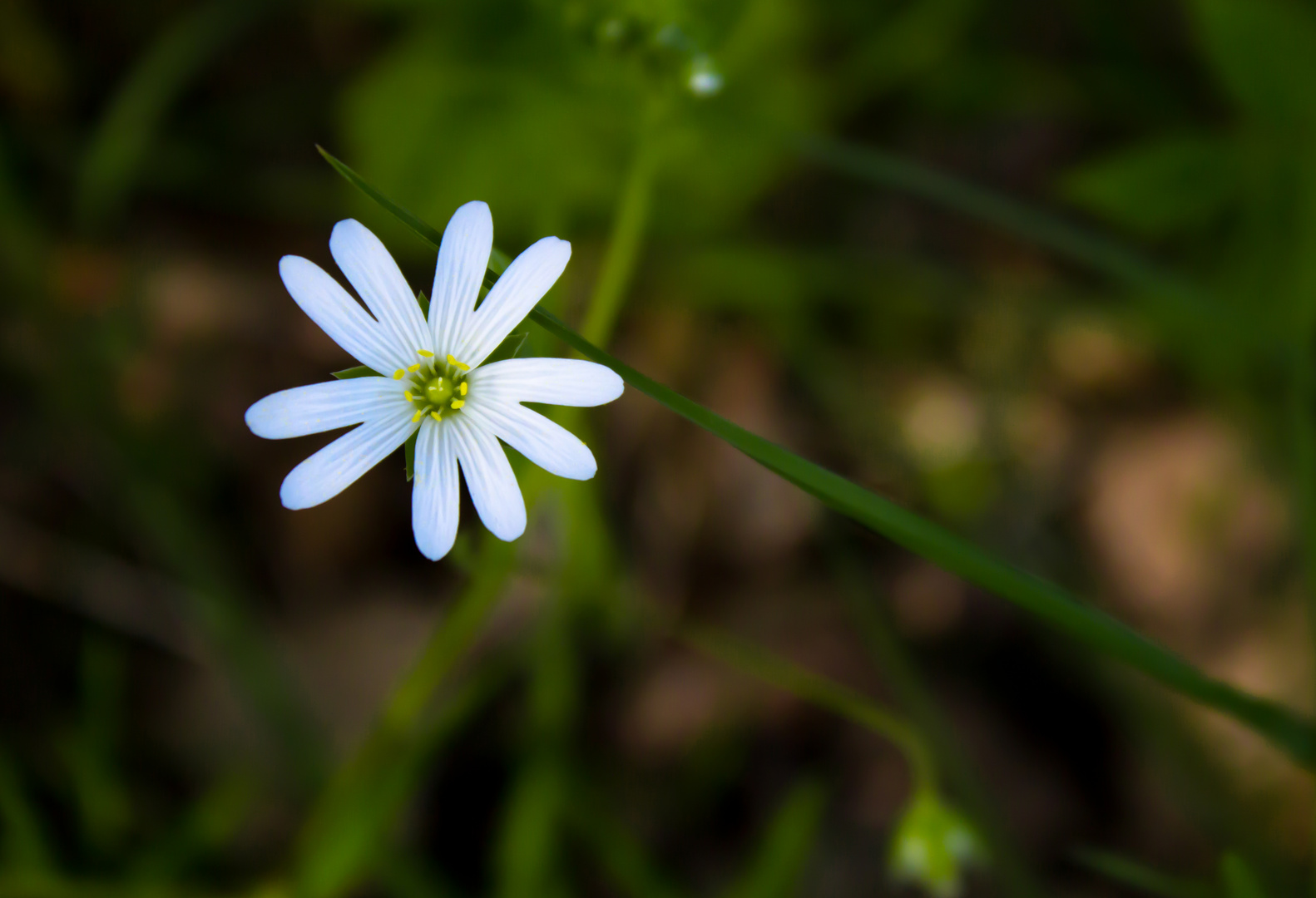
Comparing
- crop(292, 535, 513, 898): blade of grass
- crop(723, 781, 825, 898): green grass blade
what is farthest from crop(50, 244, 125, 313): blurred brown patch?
crop(723, 781, 825, 898): green grass blade

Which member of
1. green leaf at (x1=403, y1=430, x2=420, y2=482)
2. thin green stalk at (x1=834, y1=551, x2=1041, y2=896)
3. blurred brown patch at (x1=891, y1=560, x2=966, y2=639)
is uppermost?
blurred brown patch at (x1=891, y1=560, x2=966, y2=639)

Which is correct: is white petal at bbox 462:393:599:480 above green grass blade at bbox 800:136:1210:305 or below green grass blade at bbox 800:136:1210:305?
below

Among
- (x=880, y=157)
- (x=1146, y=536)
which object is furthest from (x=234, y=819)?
(x=1146, y=536)

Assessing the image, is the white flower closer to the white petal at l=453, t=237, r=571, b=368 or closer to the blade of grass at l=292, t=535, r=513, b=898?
the white petal at l=453, t=237, r=571, b=368

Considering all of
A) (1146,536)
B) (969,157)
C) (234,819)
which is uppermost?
(969,157)

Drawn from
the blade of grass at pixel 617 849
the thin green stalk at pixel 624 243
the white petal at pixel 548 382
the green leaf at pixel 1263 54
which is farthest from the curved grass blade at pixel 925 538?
the green leaf at pixel 1263 54

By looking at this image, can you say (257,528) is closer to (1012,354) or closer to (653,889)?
(653,889)

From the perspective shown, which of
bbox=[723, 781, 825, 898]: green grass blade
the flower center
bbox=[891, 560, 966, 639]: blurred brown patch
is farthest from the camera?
bbox=[891, 560, 966, 639]: blurred brown patch

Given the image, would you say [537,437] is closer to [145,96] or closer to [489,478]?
Answer: [489,478]

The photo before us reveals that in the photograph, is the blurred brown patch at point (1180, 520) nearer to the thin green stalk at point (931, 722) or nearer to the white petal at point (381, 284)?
the thin green stalk at point (931, 722)
